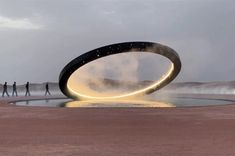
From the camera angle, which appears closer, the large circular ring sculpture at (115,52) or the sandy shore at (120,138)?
the sandy shore at (120,138)

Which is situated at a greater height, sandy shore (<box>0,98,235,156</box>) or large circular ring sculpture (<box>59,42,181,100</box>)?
large circular ring sculpture (<box>59,42,181,100</box>)

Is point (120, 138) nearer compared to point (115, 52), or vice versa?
point (120, 138)

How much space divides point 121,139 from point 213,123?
5.85 meters

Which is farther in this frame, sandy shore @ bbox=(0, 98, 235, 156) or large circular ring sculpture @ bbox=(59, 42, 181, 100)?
large circular ring sculpture @ bbox=(59, 42, 181, 100)

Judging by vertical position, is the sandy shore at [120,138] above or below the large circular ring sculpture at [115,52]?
below

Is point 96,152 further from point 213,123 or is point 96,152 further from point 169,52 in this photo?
point 169,52

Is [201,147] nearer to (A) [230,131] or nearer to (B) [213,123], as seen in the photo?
(A) [230,131]

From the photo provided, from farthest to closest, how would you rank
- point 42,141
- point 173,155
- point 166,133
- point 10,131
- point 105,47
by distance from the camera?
point 105,47, point 10,131, point 166,133, point 42,141, point 173,155

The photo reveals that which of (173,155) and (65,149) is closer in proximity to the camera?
(173,155)

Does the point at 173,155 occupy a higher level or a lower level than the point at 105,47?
lower

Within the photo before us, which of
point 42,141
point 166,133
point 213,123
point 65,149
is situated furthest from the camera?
point 213,123

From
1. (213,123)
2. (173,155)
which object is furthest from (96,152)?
(213,123)

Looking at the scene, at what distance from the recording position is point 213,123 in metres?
16.8

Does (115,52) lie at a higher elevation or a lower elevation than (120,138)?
higher
